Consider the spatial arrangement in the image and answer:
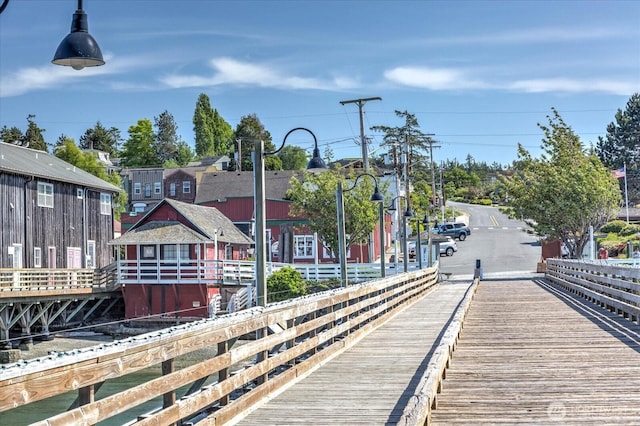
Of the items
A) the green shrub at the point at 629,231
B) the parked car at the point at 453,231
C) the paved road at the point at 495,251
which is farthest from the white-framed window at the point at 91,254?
the green shrub at the point at 629,231

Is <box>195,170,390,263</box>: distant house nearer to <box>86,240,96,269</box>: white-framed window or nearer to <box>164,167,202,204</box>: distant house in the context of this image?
<box>86,240,96,269</box>: white-framed window

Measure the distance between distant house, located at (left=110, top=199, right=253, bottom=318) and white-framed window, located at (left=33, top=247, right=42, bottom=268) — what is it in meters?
3.65

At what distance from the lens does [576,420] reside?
852 centimetres

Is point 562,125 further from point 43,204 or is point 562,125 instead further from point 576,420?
point 576,420

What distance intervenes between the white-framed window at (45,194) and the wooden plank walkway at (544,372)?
26288mm

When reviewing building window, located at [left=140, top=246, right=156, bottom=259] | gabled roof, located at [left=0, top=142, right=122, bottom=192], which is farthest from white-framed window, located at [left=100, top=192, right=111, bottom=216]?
building window, located at [left=140, top=246, right=156, bottom=259]

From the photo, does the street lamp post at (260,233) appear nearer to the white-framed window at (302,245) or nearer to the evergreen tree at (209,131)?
the white-framed window at (302,245)

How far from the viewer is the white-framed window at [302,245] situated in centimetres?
5712

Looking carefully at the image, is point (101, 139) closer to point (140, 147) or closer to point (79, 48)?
point (140, 147)

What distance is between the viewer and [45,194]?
41156mm

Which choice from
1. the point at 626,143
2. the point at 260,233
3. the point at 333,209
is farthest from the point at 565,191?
the point at 626,143

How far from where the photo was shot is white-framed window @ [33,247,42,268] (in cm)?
4016

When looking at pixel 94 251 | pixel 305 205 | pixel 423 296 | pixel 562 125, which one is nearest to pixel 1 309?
pixel 94 251

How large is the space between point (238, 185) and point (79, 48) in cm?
5683
